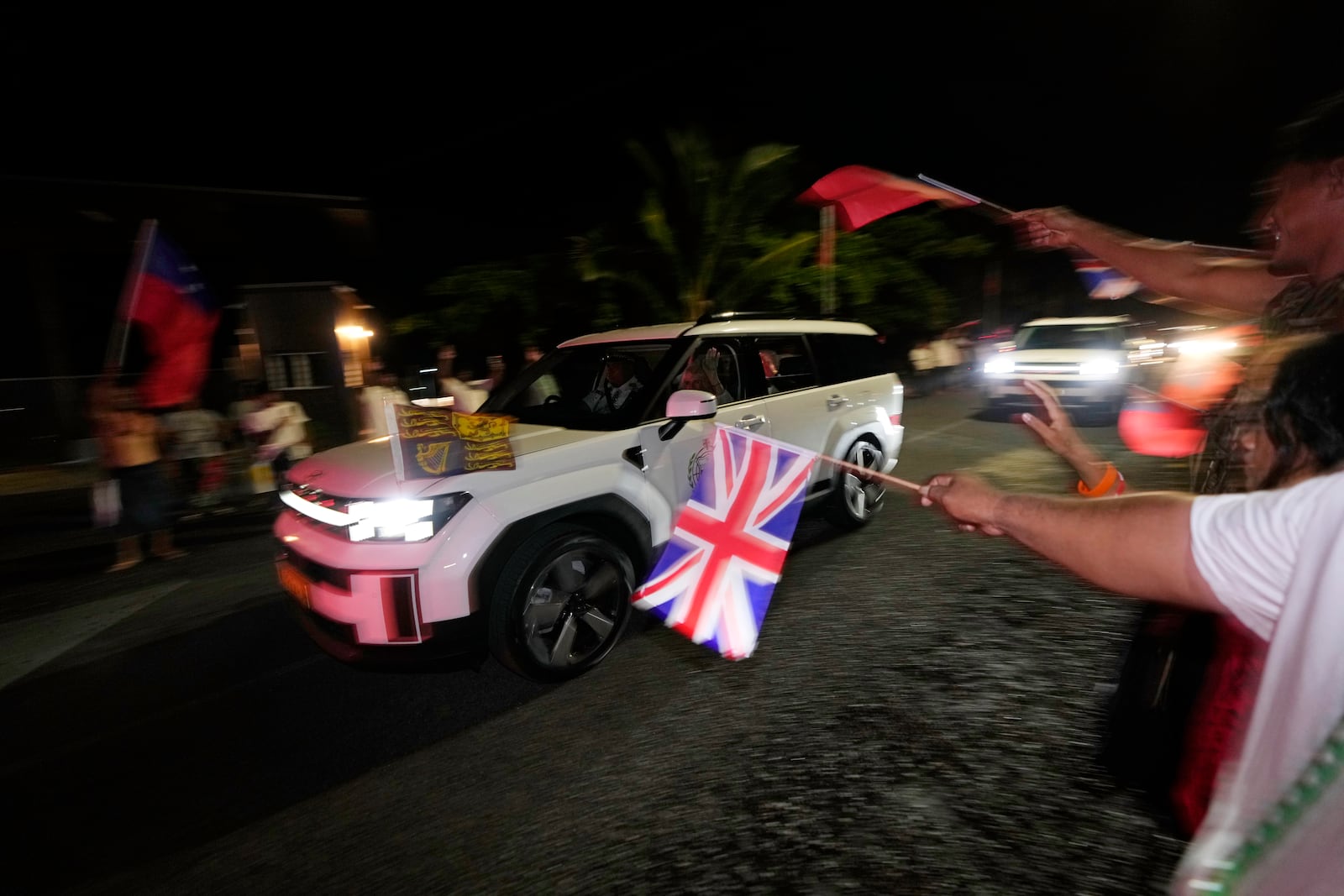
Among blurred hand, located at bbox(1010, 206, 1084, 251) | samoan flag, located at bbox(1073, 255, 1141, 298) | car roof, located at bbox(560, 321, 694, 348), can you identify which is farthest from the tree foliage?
blurred hand, located at bbox(1010, 206, 1084, 251)

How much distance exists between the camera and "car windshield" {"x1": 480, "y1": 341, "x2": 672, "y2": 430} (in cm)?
438

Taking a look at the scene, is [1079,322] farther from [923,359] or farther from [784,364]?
[784,364]

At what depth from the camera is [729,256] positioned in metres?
17.0

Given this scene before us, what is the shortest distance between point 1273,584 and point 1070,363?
41.6ft

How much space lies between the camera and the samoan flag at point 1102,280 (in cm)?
272

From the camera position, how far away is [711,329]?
466 cm

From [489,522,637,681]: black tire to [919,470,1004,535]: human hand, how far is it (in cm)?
Answer: 221

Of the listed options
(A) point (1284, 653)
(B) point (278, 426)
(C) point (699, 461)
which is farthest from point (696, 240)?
(A) point (1284, 653)

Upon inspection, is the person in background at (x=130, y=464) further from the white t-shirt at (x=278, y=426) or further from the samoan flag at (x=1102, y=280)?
the samoan flag at (x=1102, y=280)

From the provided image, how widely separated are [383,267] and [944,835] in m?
19.4

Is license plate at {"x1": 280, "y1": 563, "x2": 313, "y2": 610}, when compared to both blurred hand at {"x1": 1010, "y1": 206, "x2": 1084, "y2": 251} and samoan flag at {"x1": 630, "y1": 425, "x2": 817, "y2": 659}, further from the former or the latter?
blurred hand at {"x1": 1010, "y1": 206, "x2": 1084, "y2": 251}

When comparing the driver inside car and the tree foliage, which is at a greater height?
the tree foliage

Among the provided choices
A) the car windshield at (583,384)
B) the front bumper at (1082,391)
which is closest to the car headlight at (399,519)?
the car windshield at (583,384)

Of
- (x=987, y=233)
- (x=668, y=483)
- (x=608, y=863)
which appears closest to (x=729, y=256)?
(x=987, y=233)
